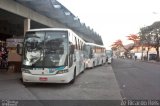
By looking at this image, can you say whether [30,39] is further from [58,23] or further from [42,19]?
[58,23]

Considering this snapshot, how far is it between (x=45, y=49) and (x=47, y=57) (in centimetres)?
45

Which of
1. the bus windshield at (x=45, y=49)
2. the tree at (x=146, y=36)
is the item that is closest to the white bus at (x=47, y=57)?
the bus windshield at (x=45, y=49)

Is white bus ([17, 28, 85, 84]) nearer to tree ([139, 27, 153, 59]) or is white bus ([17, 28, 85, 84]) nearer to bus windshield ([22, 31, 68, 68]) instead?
bus windshield ([22, 31, 68, 68])

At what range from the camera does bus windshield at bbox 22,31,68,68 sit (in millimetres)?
15852

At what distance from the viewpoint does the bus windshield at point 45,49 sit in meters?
15.9

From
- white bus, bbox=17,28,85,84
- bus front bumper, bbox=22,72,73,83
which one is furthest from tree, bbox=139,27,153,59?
bus front bumper, bbox=22,72,73,83

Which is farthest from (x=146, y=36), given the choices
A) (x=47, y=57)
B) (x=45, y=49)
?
(x=47, y=57)

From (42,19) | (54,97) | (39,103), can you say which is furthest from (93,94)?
(42,19)

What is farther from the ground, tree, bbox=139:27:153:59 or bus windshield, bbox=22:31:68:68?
tree, bbox=139:27:153:59

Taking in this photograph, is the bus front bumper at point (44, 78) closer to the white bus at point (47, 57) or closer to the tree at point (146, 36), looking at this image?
the white bus at point (47, 57)

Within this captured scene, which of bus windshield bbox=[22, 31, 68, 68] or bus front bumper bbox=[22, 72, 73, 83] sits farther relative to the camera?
bus windshield bbox=[22, 31, 68, 68]

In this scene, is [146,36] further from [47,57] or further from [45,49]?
[47,57]

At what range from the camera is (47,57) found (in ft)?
52.4

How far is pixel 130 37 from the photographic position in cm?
11169
